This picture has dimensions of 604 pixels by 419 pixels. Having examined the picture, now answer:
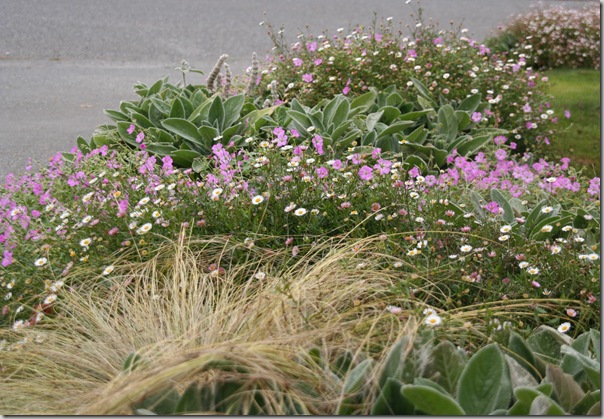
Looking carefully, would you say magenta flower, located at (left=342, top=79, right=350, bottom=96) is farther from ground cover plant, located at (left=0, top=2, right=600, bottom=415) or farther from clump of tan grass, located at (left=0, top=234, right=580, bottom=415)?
clump of tan grass, located at (left=0, top=234, right=580, bottom=415)

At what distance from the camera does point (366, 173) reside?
3117 mm

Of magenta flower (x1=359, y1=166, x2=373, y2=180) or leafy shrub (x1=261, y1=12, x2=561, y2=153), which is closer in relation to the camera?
magenta flower (x1=359, y1=166, x2=373, y2=180)

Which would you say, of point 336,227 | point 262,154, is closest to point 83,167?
point 262,154

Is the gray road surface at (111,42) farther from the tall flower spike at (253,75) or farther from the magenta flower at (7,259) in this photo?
the magenta flower at (7,259)

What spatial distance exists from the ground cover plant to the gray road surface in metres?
0.96

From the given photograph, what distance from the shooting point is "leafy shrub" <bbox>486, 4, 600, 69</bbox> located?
7.53 m

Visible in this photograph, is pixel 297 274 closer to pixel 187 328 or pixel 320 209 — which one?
pixel 320 209

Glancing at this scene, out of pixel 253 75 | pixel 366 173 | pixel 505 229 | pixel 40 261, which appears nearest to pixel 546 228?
pixel 505 229

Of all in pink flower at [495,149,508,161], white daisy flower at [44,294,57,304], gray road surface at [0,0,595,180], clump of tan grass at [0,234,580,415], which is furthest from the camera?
gray road surface at [0,0,595,180]

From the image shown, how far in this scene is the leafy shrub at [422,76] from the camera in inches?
192

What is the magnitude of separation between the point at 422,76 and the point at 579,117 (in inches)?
72.4

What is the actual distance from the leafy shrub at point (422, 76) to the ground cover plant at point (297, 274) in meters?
0.46

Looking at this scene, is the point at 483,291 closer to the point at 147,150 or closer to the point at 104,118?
the point at 147,150

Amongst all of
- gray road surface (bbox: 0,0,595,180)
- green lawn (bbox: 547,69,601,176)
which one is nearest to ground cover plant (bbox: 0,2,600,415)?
gray road surface (bbox: 0,0,595,180)
